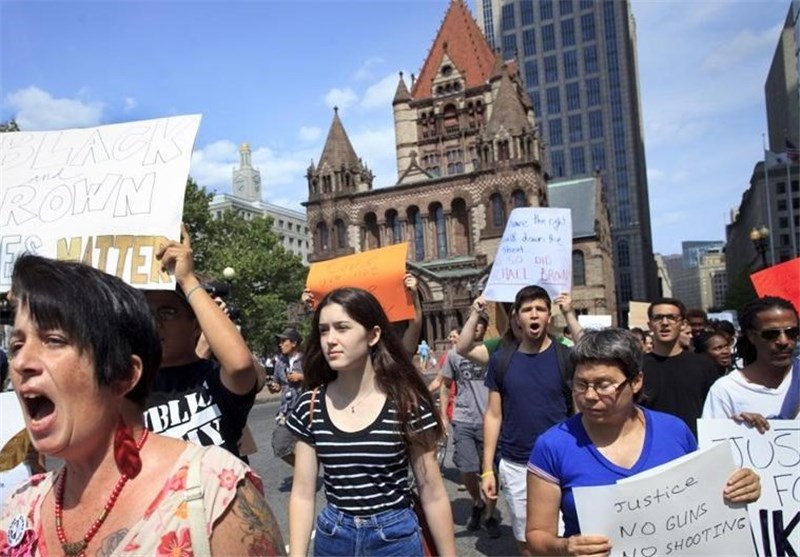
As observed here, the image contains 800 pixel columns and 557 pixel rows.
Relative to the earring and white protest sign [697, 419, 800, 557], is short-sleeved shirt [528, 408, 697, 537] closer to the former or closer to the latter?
white protest sign [697, 419, 800, 557]

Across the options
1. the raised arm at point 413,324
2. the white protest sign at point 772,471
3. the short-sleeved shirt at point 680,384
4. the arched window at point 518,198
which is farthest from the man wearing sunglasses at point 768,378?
the arched window at point 518,198

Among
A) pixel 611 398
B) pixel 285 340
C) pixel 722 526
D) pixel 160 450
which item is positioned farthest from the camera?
pixel 285 340

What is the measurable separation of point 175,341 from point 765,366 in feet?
9.40

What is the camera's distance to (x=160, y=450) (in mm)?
1588

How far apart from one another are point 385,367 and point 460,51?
206 ft

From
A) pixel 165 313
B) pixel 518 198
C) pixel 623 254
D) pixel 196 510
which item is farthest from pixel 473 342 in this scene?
pixel 623 254

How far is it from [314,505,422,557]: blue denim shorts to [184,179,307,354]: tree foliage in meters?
37.0

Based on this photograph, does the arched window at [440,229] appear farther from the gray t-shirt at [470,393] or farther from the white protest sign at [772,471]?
the white protest sign at [772,471]

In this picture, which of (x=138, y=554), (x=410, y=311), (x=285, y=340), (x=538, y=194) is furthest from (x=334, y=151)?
(x=138, y=554)

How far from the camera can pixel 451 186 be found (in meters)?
50.0

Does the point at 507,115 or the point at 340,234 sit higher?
the point at 507,115

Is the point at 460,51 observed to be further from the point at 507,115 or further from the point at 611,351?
the point at 611,351

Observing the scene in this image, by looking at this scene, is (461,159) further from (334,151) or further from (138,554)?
(138,554)

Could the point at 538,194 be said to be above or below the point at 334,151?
below
